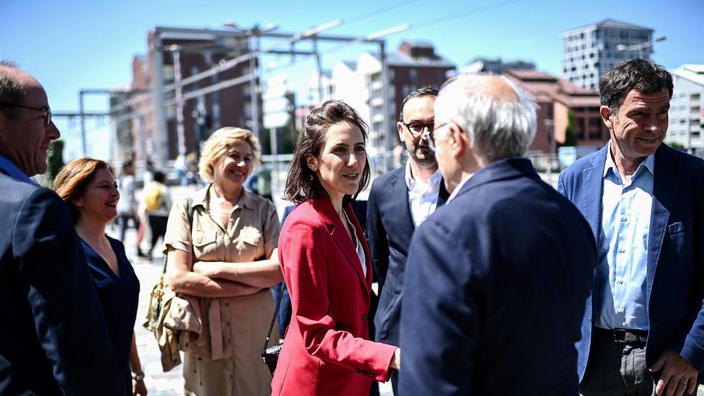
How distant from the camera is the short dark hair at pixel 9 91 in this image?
1.89m

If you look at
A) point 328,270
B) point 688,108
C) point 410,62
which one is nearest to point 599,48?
point 688,108

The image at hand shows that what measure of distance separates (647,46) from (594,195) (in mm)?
2653

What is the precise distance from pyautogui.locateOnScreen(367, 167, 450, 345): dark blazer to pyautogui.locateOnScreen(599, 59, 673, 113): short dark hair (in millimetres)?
873

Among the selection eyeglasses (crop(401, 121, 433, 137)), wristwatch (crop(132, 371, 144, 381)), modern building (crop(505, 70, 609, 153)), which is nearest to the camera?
eyeglasses (crop(401, 121, 433, 137))

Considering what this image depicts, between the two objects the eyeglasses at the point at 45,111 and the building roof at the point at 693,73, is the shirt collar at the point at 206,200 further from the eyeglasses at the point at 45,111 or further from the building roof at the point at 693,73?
the building roof at the point at 693,73

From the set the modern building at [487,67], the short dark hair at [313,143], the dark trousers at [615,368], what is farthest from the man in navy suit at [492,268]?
the dark trousers at [615,368]

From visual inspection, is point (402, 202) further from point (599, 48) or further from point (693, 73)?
point (599, 48)

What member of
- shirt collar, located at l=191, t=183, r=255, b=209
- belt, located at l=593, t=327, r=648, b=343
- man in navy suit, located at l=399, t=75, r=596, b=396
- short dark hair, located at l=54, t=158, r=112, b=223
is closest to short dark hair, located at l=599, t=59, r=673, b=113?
belt, located at l=593, t=327, r=648, b=343

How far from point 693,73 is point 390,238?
9.72ft

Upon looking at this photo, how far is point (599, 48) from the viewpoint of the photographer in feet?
17.0

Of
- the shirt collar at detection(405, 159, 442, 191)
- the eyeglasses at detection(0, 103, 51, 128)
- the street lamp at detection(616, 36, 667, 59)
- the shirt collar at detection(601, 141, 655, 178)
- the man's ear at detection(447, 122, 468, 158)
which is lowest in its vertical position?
the shirt collar at detection(405, 159, 442, 191)

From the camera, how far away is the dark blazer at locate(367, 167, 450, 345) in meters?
2.67

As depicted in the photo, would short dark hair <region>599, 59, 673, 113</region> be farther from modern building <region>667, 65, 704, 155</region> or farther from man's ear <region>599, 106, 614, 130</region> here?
modern building <region>667, 65, 704, 155</region>

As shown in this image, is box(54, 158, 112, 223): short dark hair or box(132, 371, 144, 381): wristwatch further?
box(132, 371, 144, 381): wristwatch
